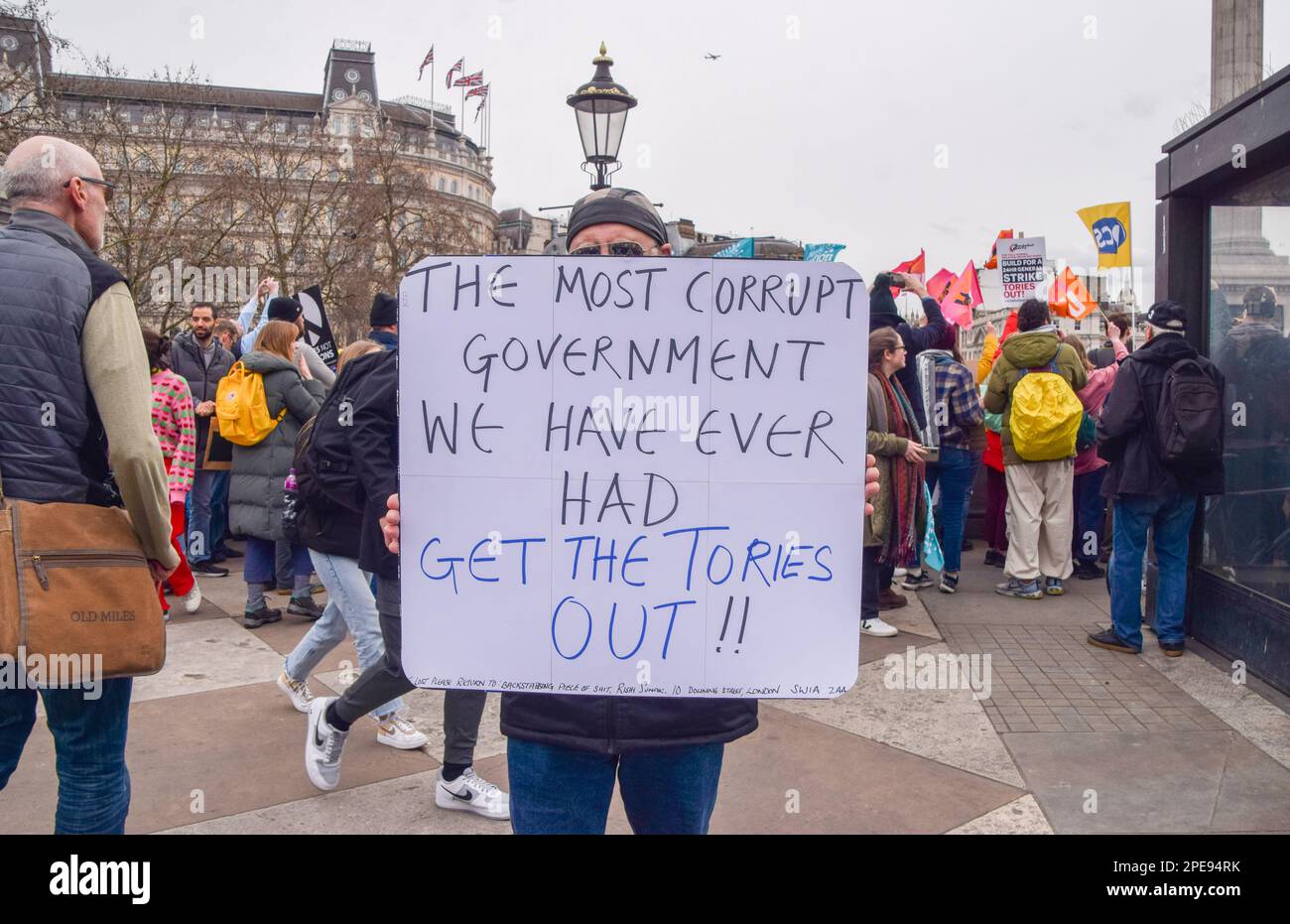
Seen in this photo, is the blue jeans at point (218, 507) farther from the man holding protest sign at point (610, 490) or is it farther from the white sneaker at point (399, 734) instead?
the man holding protest sign at point (610, 490)

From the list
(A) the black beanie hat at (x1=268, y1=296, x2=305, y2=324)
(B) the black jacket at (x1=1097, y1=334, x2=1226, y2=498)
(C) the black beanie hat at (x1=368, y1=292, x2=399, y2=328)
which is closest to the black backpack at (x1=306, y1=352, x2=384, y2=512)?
(C) the black beanie hat at (x1=368, y1=292, x2=399, y2=328)

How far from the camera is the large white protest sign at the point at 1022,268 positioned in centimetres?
1153

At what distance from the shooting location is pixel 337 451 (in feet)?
13.1

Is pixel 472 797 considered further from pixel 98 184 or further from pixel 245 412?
pixel 245 412

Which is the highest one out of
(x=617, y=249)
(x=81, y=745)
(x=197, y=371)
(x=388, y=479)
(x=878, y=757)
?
(x=197, y=371)

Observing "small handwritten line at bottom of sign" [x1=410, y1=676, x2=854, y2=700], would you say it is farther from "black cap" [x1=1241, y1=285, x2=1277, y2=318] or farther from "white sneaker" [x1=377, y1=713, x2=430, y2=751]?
"black cap" [x1=1241, y1=285, x2=1277, y2=318]

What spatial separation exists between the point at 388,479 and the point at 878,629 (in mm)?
4109

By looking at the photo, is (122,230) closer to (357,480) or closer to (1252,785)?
(357,480)

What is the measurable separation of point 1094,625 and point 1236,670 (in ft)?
4.53

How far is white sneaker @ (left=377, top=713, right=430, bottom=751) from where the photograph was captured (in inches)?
182

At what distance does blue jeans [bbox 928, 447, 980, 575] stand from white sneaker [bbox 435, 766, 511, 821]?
4.94 metres

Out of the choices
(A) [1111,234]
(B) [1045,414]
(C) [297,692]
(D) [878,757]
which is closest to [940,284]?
(A) [1111,234]

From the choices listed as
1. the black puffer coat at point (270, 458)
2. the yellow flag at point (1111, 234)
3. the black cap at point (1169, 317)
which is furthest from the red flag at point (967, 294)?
the black puffer coat at point (270, 458)
